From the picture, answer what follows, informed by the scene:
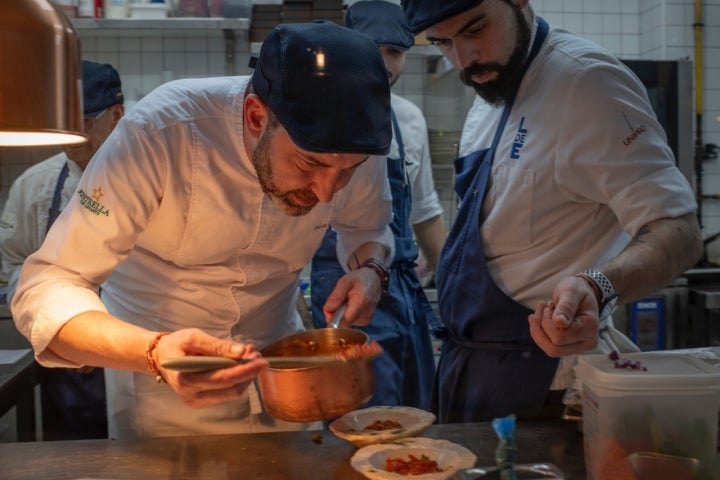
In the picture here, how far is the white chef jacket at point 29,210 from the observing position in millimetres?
3086

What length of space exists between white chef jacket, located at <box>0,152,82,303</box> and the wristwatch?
2.29m

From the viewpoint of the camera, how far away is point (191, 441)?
5.08 feet

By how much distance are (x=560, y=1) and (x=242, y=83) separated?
129 inches

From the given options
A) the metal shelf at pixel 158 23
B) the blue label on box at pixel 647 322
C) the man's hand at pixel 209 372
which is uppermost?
the metal shelf at pixel 158 23

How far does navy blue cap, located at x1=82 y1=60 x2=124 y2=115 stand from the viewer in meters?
2.88

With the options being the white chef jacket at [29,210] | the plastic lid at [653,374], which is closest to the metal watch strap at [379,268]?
the plastic lid at [653,374]

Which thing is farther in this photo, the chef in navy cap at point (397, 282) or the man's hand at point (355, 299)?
the chef in navy cap at point (397, 282)

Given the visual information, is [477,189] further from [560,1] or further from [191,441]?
[560,1]

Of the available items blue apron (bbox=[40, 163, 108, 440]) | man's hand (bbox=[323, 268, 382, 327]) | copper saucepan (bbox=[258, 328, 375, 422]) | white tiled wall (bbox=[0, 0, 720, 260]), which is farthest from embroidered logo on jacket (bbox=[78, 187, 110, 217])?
white tiled wall (bbox=[0, 0, 720, 260])

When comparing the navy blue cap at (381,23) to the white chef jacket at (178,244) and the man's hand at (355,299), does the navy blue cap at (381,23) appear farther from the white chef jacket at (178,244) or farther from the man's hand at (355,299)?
the man's hand at (355,299)

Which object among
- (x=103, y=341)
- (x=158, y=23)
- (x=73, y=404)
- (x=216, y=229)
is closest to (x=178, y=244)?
(x=216, y=229)

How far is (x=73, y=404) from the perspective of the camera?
2812 millimetres

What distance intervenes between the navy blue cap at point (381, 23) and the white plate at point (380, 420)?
168cm

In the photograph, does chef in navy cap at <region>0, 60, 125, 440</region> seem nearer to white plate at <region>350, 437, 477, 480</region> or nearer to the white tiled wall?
the white tiled wall
